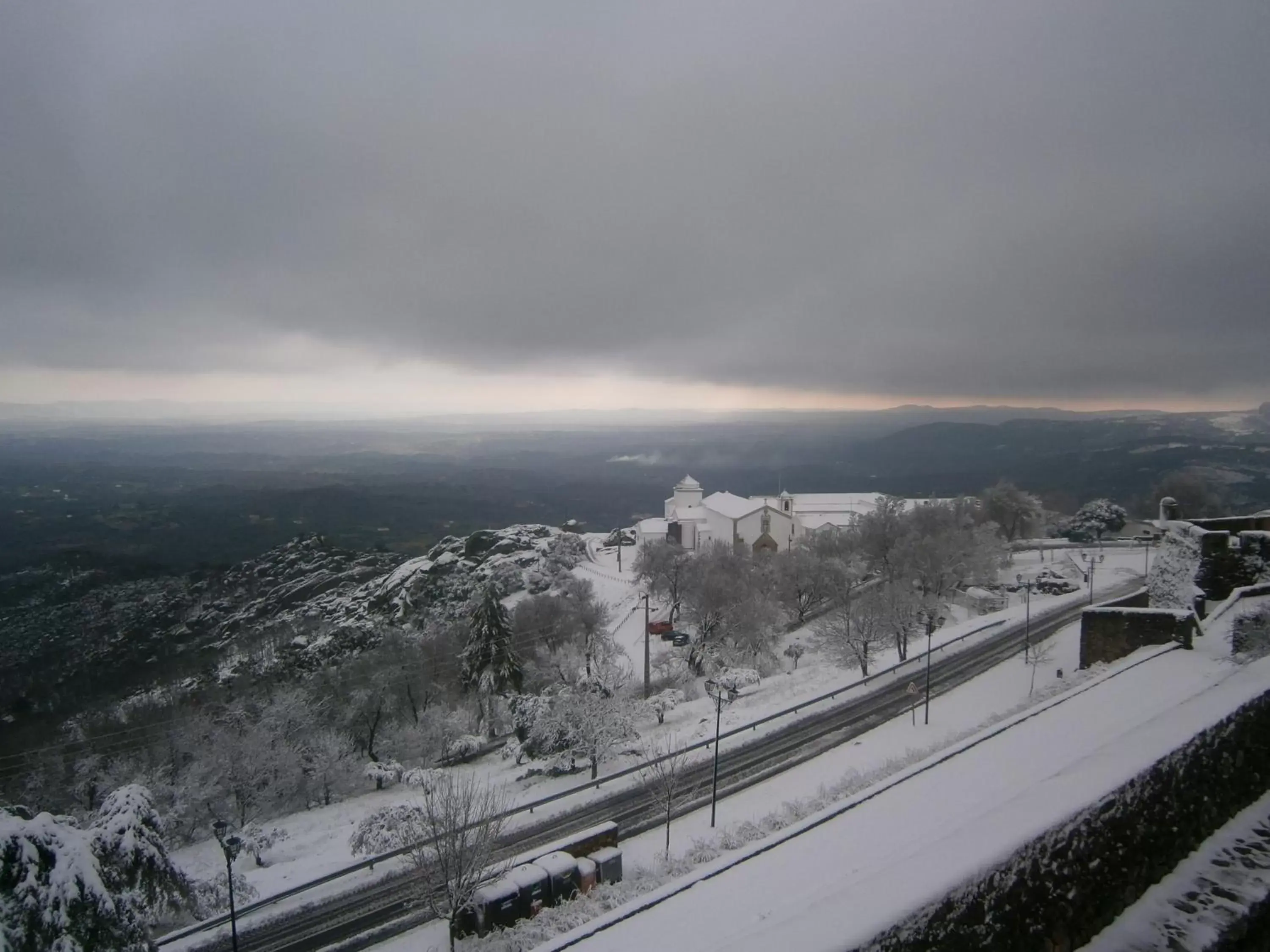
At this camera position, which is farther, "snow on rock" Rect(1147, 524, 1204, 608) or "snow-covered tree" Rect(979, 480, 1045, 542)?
"snow-covered tree" Rect(979, 480, 1045, 542)

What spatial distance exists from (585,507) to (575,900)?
110 m

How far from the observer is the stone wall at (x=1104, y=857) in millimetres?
4121

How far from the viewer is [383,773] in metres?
22.7

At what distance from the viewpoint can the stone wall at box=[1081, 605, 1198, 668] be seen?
1545 cm

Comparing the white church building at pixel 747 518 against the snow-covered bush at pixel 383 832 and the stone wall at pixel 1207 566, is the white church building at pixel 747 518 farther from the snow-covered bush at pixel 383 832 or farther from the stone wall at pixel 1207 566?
the snow-covered bush at pixel 383 832

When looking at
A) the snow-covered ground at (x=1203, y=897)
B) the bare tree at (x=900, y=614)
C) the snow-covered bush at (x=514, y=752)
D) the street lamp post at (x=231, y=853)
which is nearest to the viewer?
the snow-covered ground at (x=1203, y=897)

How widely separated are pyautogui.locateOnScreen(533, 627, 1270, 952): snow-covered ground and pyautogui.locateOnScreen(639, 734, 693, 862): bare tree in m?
7.10

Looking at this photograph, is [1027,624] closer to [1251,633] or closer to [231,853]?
[1251,633]

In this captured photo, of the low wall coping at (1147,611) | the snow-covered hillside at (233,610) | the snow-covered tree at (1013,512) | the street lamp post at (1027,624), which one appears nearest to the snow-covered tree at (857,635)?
the street lamp post at (1027,624)

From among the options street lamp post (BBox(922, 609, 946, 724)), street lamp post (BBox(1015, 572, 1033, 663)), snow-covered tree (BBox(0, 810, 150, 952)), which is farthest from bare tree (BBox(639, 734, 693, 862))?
street lamp post (BBox(1015, 572, 1033, 663))

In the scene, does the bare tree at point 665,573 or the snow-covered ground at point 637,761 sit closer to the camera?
the snow-covered ground at point 637,761

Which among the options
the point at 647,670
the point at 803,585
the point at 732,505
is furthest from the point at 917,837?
the point at 732,505

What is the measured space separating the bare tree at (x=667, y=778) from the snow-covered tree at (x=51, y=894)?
32.8 ft

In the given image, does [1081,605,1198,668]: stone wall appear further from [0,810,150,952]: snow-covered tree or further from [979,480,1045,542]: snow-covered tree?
[979,480,1045,542]: snow-covered tree
